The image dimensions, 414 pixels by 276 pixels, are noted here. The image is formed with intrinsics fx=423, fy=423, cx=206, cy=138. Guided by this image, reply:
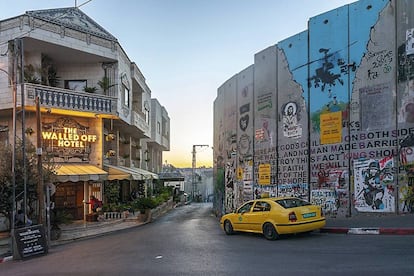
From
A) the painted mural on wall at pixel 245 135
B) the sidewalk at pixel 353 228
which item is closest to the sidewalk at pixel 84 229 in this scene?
the sidewalk at pixel 353 228

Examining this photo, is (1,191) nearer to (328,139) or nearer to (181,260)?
(181,260)

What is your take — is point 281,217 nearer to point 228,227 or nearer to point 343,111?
point 228,227

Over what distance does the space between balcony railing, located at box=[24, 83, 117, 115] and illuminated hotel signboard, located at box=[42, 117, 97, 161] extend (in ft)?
4.39

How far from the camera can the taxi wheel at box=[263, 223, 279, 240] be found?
13.0 m

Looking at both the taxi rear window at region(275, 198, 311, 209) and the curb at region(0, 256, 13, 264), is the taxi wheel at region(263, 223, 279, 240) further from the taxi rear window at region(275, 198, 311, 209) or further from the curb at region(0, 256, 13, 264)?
the curb at region(0, 256, 13, 264)

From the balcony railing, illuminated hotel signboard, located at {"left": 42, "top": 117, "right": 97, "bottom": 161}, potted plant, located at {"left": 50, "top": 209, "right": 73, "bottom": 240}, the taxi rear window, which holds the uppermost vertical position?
the balcony railing

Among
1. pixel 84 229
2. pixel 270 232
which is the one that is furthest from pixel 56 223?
pixel 270 232

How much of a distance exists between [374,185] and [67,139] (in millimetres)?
16395

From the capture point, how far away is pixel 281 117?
64.3 ft

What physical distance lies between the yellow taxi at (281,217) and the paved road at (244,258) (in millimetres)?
351

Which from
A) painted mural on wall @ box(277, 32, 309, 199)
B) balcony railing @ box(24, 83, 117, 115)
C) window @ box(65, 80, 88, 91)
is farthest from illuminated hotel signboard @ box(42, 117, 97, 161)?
painted mural on wall @ box(277, 32, 309, 199)

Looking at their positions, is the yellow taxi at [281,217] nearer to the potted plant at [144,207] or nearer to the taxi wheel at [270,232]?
the taxi wheel at [270,232]

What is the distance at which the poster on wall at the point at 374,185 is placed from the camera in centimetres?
1412

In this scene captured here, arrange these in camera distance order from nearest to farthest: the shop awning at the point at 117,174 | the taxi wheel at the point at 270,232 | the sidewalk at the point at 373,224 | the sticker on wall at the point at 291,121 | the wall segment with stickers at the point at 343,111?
1. the sidewalk at the point at 373,224
2. the taxi wheel at the point at 270,232
3. the wall segment with stickers at the point at 343,111
4. the sticker on wall at the point at 291,121
5. the shop awning at the point at 117,174
